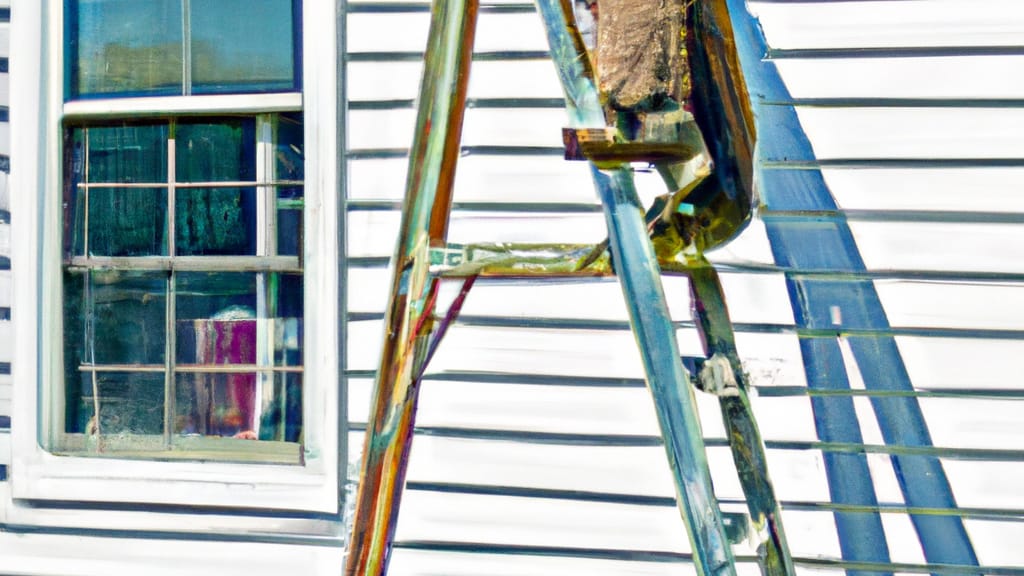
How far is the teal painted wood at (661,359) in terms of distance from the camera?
901 millimetres

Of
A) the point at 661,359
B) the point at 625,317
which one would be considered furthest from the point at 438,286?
the point at 625,317

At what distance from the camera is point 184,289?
2.04 meters

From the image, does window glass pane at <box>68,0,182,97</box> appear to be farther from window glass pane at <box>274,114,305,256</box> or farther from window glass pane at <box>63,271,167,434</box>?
window glass pane at <box>63,271,167,434</box>

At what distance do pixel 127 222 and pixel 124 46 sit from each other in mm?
471

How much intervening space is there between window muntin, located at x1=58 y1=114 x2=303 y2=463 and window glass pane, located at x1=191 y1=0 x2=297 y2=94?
0.10 m

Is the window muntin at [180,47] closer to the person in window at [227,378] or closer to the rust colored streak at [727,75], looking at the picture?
the person in window at [227,378]

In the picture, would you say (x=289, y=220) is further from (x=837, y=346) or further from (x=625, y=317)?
(x=837, y=346)

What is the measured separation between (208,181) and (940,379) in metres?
1.90

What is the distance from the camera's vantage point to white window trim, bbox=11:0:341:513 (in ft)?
6.23

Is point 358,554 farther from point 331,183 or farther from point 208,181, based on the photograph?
point 208,181

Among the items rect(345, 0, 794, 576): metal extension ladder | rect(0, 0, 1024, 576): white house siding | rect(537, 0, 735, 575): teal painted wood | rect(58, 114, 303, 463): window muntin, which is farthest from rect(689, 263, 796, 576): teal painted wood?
rect(58, 114, 303, 463): window muntin

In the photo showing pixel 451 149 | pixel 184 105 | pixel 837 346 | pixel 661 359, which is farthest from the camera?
pixel 184 105

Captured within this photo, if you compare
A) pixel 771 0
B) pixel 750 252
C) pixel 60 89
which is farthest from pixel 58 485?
pixel 771 0

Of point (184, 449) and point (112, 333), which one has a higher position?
point (112, 333)
